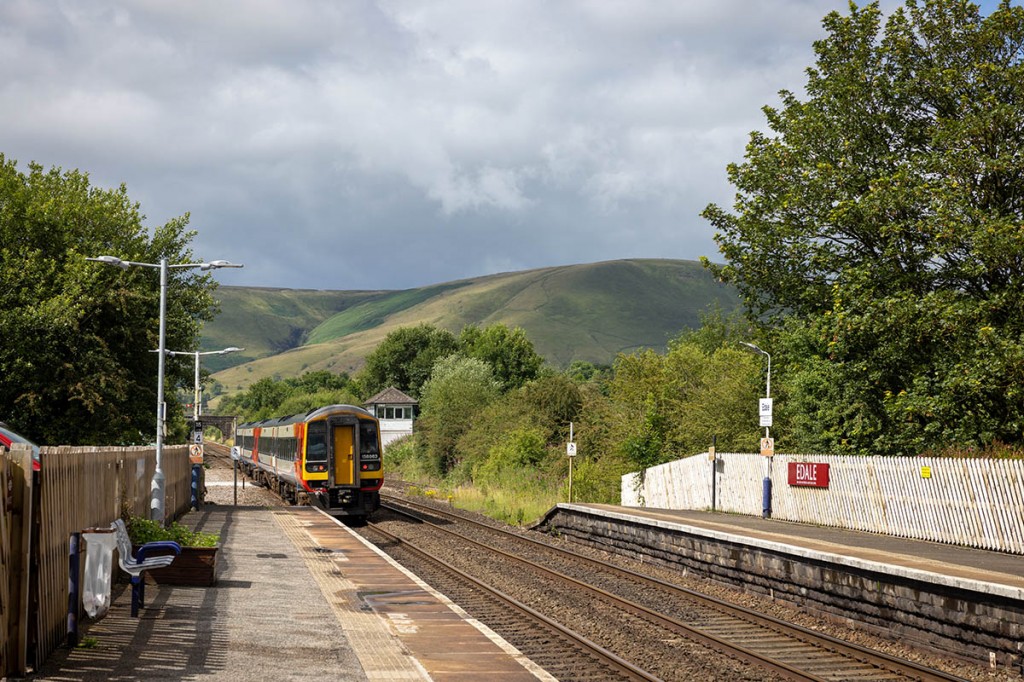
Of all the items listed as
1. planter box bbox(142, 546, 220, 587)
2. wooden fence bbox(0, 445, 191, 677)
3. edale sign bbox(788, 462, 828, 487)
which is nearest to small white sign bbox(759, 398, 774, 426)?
edale sign bbox(788, 462, 828, 487)

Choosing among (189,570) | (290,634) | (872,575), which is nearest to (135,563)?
(290,634)

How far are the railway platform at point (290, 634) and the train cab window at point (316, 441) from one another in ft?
45.1

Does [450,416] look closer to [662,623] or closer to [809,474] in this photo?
[809,474]

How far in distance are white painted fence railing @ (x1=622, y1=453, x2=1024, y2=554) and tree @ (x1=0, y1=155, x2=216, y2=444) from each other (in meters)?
21.4

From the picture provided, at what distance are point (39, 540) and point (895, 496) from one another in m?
19.6

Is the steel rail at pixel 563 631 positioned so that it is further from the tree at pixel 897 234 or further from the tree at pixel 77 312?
the tree at pixel 77 312

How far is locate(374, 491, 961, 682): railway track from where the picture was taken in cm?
1173

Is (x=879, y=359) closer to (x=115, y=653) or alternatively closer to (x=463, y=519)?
(x=463, y=519)

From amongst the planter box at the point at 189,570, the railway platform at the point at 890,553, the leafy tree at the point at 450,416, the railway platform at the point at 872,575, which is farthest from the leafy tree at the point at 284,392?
the planter box at the point at 189,570

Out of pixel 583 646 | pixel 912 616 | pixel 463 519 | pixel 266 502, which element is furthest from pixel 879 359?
pixel 266 502

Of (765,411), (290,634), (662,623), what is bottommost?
(662,623)

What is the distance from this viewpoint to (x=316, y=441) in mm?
32281

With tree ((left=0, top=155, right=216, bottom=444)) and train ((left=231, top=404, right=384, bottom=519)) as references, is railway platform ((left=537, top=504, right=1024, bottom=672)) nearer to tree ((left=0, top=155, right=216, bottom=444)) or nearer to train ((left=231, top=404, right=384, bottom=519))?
train ((left=231, top=404, right=384, bottom=519))

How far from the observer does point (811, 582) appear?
51.8 ft
